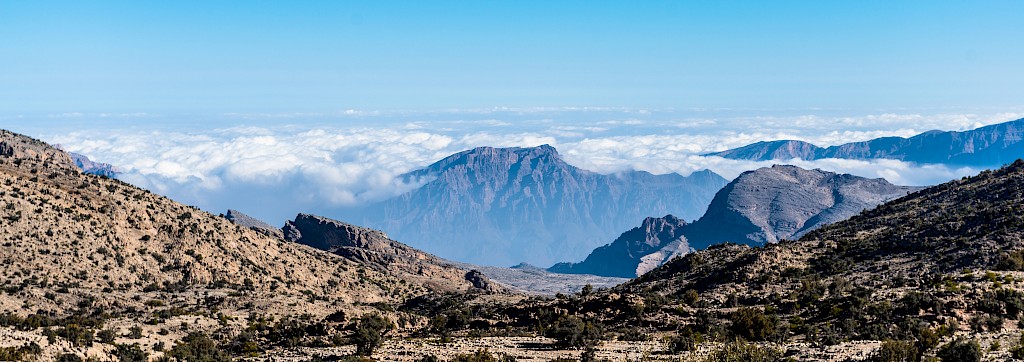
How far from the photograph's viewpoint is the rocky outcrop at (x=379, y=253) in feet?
420

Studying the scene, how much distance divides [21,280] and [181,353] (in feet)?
86.8

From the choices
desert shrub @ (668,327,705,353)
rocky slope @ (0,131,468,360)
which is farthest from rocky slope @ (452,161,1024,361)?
rocky slope @ (0,131,468,360)

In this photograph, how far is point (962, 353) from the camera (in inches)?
1379

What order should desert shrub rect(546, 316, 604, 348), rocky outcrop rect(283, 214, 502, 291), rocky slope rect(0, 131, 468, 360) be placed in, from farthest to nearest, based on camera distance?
rocky outcrop rect(283, 214, 502, 291) → rocky slope rect(0, 131, 468, 360) → desert shrub rect(546, 316, 604, 348)

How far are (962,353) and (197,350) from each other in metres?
38.6

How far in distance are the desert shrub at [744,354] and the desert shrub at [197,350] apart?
82.9 ft

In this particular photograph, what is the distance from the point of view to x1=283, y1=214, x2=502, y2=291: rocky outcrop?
128 metres

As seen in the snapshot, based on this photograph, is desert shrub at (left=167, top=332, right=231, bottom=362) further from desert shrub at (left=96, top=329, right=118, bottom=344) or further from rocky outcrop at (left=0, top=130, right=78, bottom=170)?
rocky outcrop at (left=0, top=130, right=78, bottom=170)

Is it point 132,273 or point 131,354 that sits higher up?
point 132,273

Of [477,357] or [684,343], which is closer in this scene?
[477,357]

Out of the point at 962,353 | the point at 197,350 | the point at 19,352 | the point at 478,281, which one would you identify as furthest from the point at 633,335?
the point at 478,281

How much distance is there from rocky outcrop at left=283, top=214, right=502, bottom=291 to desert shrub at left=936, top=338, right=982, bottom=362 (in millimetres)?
83917

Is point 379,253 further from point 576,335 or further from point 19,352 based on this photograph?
point 19,352

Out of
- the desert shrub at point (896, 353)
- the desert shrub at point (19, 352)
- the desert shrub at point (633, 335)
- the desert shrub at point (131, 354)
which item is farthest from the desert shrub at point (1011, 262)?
the desert shrub at point (19, 352)
